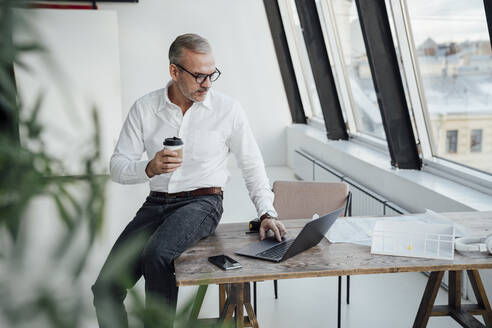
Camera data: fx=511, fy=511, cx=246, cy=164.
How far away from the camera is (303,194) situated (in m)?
3.03

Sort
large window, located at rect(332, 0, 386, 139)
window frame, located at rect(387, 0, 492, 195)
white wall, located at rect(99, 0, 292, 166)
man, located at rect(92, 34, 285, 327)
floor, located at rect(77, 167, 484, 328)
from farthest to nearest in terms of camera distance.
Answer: white wall, located at rect(99, 0, 292, 166) → large window, located at rect(332, 0, 386, 139) → window frame, located at rect(387, 0, 492, 195) → floor, located at rect(77, 167, 484, 328) → man, located at rect(92, 34, 285, 327)

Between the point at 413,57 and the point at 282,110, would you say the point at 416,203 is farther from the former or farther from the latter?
the point at 282,110

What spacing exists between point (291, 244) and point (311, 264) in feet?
0.34

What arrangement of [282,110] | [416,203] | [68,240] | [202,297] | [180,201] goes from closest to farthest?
[68,240] < [202,297] < [180,201] < [416,203] < [282,110]

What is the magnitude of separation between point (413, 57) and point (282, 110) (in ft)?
14.4

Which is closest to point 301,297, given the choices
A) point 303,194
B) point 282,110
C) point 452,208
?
point 303,194

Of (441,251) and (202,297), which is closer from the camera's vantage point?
(202,297)

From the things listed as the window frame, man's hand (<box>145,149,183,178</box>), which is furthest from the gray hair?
the window frame

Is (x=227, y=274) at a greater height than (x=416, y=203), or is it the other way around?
(x=227, y=274)

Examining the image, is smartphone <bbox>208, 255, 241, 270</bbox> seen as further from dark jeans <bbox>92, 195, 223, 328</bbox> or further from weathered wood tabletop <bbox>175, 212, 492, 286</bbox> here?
dark jeans <bbox>92, 195, 223, 328</bbox>

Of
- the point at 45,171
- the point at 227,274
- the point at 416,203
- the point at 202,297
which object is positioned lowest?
the point at 416,203

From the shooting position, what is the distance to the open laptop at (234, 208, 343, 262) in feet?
6.11

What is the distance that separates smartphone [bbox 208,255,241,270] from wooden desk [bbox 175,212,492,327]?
2cm

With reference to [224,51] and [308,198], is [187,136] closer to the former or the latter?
[308,198]
